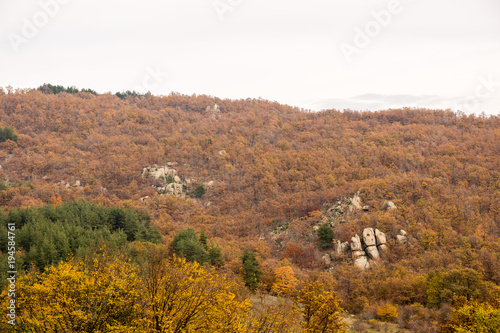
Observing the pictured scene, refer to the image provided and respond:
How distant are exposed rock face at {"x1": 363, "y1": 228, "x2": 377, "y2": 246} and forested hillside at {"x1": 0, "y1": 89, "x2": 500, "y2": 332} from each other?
2.33 metres

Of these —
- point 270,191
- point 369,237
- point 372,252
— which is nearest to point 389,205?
point 369,237

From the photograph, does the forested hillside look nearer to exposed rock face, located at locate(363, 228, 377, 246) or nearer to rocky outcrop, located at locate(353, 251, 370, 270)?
rocky outcrop, located at locate(353, 251, 370, 270)

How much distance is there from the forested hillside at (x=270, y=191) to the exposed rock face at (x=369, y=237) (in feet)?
7.65

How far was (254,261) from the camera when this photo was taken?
53219mm

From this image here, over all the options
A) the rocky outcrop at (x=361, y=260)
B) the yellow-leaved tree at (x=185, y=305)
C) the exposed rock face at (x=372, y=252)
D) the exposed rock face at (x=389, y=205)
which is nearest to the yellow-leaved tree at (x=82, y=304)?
the yellow-leaved tree at (x=185, y=305)

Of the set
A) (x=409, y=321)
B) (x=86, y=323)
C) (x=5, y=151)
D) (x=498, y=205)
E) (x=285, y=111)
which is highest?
(x=285, y=111)

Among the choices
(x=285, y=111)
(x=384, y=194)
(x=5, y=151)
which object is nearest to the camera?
(x=384, y=194)

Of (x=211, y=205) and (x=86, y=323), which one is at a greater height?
(x=86, y=323)

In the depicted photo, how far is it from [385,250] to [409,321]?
75.6ft

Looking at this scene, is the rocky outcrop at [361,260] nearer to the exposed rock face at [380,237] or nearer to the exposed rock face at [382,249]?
the exposed rock face at [382,249]

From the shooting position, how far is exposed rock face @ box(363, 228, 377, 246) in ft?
208

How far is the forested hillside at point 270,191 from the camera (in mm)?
48075

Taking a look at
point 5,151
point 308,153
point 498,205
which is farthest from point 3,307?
point 5,151

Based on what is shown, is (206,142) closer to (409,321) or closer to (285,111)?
(285,111)
